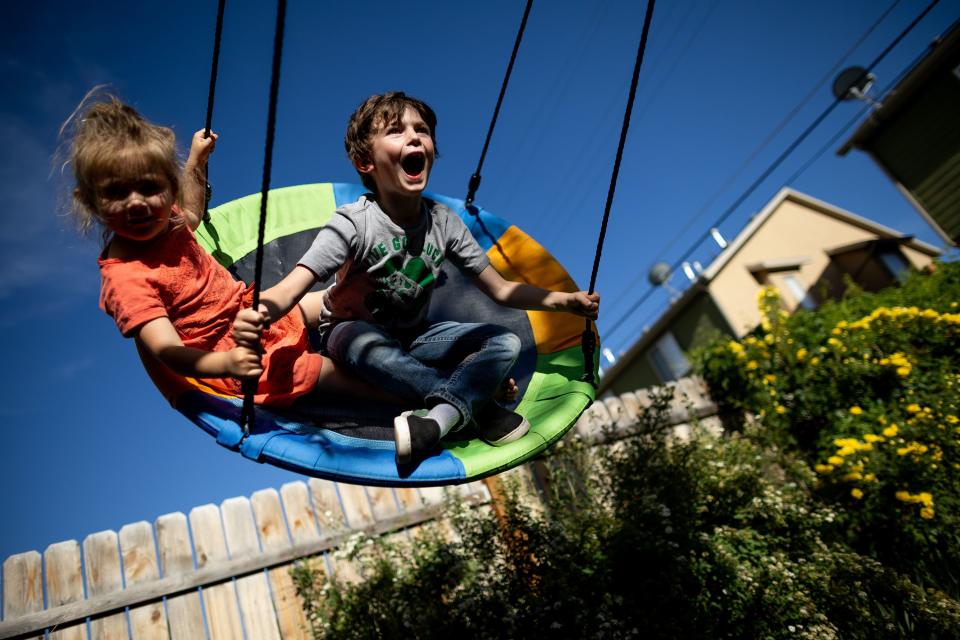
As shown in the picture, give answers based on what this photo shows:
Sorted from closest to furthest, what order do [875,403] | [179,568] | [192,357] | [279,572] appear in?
[192,357] → [179,568] → [279,572] → [875,403]

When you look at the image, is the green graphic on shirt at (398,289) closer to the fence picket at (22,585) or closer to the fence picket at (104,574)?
the fence picket at (104,574)

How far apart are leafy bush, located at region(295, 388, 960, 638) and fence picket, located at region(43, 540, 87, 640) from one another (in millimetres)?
968

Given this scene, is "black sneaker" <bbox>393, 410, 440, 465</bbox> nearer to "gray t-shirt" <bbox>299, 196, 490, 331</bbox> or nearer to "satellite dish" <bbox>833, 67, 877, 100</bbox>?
"gray t-shirt" <bbox>299, 196, 490, 331</bbox>

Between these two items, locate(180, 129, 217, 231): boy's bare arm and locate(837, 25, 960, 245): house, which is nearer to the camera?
locate(180, 129, 217, 231): boy's bare arm

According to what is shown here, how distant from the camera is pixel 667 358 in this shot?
1078cm

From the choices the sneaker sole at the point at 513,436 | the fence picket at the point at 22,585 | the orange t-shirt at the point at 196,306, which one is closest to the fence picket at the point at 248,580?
the fence picket at the point at 22,585

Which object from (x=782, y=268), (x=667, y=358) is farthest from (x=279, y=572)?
(x=782, y=268)

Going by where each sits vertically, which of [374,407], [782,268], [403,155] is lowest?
[374,407]

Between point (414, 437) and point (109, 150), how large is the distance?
872 mm

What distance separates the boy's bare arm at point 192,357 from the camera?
1.14 meters

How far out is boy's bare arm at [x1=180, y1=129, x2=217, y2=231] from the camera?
1.56 meters

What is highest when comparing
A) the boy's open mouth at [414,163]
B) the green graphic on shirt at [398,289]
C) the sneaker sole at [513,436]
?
the boy's open mouth at [414,163]

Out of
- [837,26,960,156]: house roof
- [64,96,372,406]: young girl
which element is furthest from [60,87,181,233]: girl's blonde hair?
[837,26,960,156]: house roof

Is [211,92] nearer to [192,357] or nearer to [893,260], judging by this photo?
[192,357]
